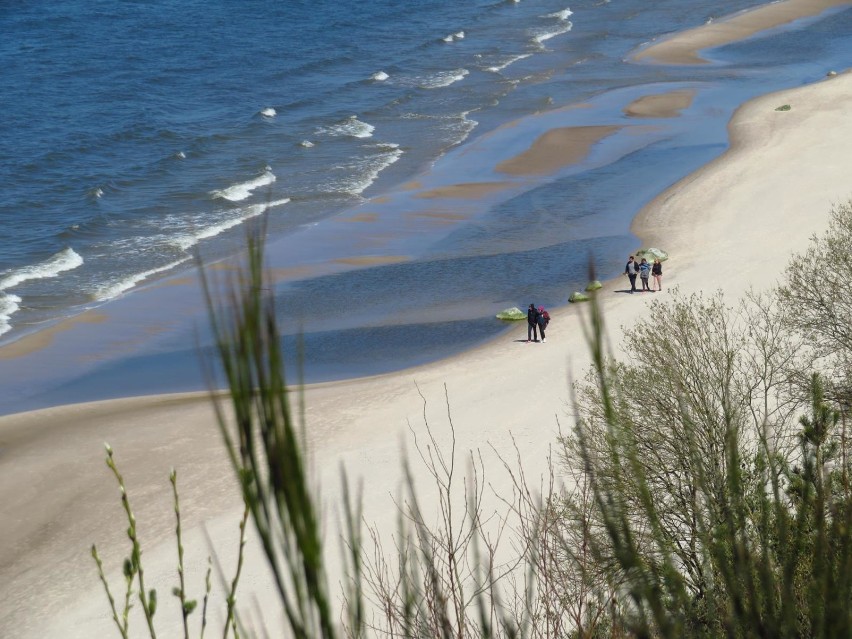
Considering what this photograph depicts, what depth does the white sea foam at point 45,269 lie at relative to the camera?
3956cm

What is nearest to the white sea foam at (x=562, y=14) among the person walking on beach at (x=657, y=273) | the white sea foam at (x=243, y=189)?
the white sea foam at (x=243, y=189)

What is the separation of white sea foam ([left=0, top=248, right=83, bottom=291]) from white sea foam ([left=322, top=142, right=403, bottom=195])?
11993 mm

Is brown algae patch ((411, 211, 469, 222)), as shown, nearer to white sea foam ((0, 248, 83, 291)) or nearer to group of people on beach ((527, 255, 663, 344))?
group of people on beach ((527, 255, 663, 344))

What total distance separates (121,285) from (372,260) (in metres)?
9.22

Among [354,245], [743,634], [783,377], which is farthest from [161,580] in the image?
[354,245]

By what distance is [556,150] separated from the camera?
51844mm

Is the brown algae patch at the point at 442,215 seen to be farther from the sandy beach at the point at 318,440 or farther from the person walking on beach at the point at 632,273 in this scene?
the person walking on beach at the point at 632,273

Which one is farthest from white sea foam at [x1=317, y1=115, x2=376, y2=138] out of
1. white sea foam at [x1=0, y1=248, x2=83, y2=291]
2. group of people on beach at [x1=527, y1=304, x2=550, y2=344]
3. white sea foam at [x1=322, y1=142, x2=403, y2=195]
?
group of people on beach at [x1=527, y1=304, x2=550, y2=344]

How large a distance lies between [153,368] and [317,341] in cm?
509

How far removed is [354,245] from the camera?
4134 centimetres

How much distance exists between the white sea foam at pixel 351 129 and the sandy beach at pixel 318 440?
21.2 m

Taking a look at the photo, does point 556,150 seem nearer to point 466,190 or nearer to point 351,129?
point 466,190

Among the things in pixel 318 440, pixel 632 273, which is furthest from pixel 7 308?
pixel 632 273

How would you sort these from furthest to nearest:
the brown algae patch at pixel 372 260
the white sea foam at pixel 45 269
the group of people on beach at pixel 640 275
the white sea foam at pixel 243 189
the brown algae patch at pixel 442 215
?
the white sea foam at pixel 243 189
the brown algae patch at pixel 442 215
the white sea foam at pixel 45 269
the brown algae patch at pixel 372 260
the group of people on beach at pixel 640 275
